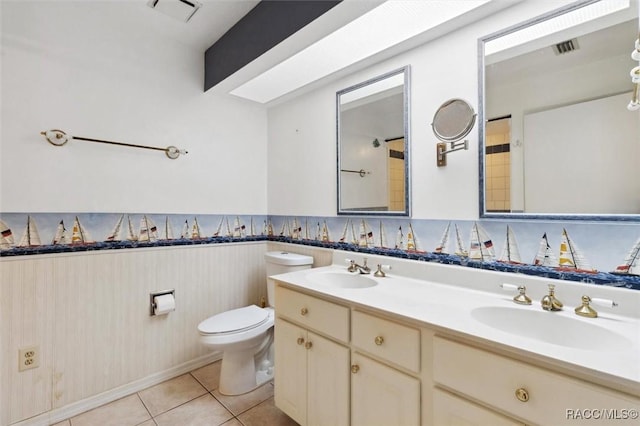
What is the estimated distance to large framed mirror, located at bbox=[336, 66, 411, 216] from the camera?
1.66 m

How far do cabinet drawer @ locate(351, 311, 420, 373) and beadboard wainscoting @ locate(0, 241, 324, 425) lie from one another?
2.97 feet

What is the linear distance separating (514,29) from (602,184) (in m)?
0.75

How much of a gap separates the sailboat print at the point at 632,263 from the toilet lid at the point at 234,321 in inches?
69.7

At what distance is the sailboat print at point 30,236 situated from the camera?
154 centimetres

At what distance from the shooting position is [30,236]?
5.11 feet

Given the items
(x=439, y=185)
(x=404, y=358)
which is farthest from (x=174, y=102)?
(x=404, y=358)

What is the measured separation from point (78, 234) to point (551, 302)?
238 cm

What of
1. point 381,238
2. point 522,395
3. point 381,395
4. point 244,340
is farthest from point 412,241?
point 244,340

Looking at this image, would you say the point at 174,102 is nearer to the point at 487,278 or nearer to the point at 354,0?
the point at 354,0

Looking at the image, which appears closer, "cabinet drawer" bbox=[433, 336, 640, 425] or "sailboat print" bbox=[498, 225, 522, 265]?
"cabinet drawer" bbox=[433, 336, 640, 425]

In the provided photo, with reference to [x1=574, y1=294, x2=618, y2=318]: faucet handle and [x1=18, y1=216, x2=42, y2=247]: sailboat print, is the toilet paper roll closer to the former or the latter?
[x1=18, y1=216, x2=42, y2=247]: sailboat print

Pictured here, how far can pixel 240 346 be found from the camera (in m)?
1.77

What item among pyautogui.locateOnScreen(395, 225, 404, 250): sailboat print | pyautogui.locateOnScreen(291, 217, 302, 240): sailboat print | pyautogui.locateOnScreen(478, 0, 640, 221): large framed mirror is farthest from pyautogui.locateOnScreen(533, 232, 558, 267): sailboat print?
pyautogui.locateOnScreen(291, 217, 302, 240): sailboat print

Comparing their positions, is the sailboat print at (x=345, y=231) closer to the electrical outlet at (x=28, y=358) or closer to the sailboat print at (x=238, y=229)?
the sailboat print at (x=238, y=229)
